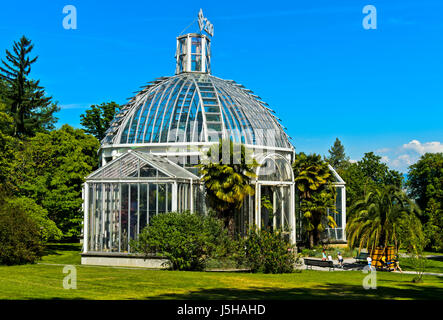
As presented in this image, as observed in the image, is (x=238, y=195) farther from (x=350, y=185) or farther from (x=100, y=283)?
(x=350, y=185)

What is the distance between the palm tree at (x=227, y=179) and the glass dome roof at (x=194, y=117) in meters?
A: 7.47

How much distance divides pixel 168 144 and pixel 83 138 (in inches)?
677

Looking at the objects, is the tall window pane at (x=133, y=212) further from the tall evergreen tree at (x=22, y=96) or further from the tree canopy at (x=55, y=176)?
the tall evergreen tree at (x=22, y=96)

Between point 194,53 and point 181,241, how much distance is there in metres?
27.0

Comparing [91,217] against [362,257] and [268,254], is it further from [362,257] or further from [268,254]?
[362,257]

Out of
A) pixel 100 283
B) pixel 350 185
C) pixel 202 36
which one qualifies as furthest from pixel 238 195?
pixel 350 185

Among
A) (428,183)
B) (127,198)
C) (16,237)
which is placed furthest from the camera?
(428,183)

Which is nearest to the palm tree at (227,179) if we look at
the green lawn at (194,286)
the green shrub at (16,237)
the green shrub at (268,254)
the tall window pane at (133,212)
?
the tall window pane at (133,212)

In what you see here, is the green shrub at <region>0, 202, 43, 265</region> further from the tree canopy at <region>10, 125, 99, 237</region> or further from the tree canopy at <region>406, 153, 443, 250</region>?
the tree canopy at <region>406, 153, 443, 250</region>

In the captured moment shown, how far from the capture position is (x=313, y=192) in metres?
39.9

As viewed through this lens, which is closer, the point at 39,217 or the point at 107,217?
the point at 107,217

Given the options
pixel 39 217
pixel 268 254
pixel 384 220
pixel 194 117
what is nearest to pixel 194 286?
pixel 268 254

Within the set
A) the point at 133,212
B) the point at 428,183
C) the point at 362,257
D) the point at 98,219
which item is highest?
the point at 428,183

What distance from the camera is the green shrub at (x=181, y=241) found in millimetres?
25500
